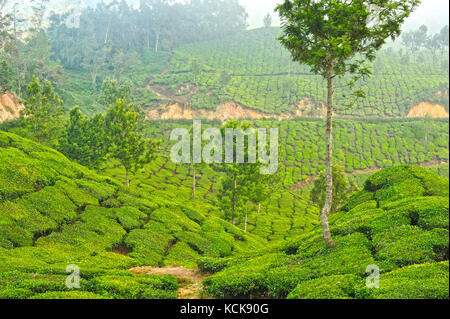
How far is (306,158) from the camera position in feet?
288

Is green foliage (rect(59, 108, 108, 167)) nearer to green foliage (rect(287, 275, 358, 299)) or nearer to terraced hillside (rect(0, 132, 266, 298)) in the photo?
terraced hillside (rect(0, 132, 266, 298))

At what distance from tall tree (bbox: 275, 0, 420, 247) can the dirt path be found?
8214 millimetres

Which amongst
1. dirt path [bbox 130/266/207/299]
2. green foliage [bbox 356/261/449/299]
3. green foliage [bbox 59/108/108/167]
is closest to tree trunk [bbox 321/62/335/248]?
green foliage [bbox 356/261/449/299]

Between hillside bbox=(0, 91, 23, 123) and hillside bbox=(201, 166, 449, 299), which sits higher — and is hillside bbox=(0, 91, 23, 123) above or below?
above

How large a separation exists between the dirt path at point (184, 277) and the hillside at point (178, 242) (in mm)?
293

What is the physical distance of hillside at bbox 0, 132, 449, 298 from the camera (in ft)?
42.7

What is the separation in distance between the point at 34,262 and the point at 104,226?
828 cm

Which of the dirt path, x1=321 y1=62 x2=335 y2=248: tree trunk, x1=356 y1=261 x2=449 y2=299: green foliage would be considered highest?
x1=321 y1=62 x2=335 y2=248: tree trunk

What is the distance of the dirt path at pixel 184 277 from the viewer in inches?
616

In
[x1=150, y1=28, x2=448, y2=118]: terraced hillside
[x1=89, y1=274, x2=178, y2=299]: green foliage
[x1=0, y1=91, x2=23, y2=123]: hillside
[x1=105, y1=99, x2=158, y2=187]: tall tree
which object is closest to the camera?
[x1=89, y1=274, x2=178, y2=299]: green foliage

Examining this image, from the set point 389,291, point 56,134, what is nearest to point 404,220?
point 389,291

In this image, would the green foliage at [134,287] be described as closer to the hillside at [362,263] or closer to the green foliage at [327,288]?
the hillside at [362,263]

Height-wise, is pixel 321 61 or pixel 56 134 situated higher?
pixel 321 61
